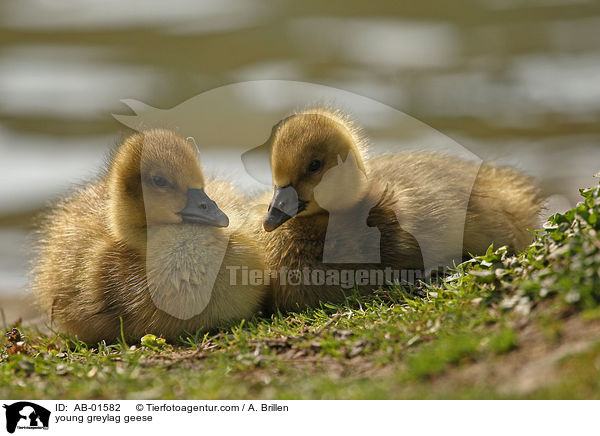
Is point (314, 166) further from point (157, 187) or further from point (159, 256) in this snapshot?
point (159, 256)

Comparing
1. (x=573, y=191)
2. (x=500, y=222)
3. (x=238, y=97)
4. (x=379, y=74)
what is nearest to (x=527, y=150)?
(x=573, y=191)

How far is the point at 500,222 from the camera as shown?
3729mm

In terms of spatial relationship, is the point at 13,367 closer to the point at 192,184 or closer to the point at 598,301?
the point at 192,184

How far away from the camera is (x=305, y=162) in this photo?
11.2 feet

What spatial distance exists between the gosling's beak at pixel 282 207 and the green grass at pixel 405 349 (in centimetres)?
49

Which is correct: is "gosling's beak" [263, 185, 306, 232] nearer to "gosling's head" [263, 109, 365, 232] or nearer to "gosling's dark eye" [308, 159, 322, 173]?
"gosling's head" [263, 109, 365, 232]

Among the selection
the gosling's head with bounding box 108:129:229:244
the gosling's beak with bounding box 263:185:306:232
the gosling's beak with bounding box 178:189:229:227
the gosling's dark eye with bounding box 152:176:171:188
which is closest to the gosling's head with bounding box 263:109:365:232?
the gosling's beak with bounding box 263:185:306:232

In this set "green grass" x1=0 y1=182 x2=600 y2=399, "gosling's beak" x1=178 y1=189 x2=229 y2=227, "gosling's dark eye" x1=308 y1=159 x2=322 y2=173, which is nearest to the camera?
"green grass" x1=0 y1=182 x2=600 y2=399

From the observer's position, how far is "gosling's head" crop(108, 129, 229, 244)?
3.35 metres

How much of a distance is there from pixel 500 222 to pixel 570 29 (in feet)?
17.6

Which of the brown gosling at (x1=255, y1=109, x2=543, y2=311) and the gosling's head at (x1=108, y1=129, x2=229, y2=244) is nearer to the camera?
the gosling's head at (x1=108, y1=129, x2=229, y2=244)
